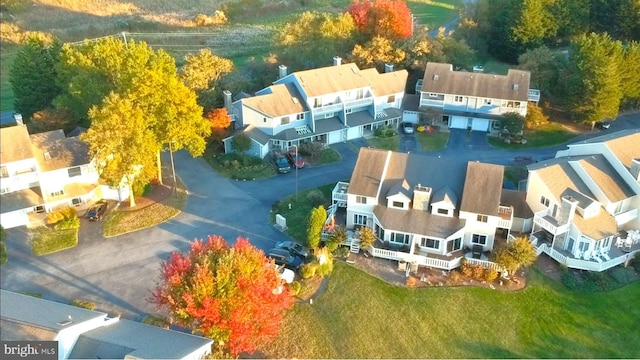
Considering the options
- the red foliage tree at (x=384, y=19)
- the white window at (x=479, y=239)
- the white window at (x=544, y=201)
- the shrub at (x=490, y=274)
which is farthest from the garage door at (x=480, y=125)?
the shrub at (x=490, y=274)

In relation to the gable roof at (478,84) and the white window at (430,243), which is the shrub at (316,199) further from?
the gable roof at (478,84)

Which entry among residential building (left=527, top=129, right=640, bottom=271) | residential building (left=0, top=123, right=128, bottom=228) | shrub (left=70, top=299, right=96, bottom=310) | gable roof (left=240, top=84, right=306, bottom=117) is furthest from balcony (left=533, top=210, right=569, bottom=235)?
residential building (left=0, top=123, right=128, bottom=228)

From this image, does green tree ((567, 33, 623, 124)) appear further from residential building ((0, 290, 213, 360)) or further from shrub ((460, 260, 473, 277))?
residential building ((0, 290, 213, 360))

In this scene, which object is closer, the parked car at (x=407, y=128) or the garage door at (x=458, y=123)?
the parked car at (x=407, y=128)

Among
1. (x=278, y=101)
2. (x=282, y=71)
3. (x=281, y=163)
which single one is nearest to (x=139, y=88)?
(x=281, y=163)

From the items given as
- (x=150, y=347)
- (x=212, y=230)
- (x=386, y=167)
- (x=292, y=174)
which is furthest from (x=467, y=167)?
(x=150, y=347)

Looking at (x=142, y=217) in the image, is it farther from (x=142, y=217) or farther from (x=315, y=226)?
(x=315, y=226)

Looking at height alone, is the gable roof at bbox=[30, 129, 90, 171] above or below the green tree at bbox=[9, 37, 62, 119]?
below
